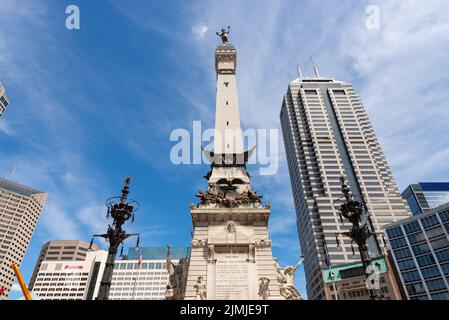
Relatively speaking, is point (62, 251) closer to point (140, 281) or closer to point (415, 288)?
point (140, 281)

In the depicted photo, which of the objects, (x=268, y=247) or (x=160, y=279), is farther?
(x=160, y=279)

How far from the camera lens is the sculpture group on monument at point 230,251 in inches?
676

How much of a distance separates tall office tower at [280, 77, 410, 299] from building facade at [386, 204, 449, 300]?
63.0ft

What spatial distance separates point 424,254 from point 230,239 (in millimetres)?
65484

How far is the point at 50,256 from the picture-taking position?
168625 mm

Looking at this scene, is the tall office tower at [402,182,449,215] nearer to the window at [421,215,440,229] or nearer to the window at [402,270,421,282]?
the window at [421,215,440,229]

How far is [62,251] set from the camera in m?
171

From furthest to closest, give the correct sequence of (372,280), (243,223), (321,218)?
1. (321,218)
2. (243,223)
3. (372,280)

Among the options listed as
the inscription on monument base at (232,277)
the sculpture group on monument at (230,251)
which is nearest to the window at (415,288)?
the sculpture group on monument at (230,251)

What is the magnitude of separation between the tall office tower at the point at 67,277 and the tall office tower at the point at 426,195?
490 feet
